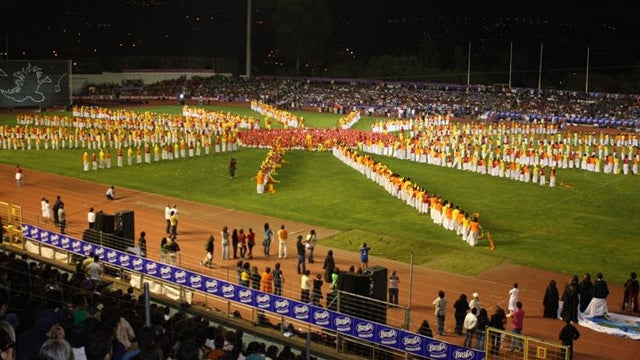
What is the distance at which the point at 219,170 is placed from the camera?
120 ft

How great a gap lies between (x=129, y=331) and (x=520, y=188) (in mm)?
26445

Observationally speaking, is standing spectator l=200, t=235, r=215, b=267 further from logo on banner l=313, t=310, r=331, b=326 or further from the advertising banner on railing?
logo on banner l=313, t=310, r=331, b=326

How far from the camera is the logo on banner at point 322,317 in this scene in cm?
1420

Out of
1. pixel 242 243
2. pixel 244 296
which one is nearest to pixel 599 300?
pixel 244 296

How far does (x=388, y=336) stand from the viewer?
527 inches

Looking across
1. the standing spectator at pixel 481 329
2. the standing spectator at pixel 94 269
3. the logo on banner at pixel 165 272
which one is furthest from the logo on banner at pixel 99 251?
the standing spectator at pixel 481 329

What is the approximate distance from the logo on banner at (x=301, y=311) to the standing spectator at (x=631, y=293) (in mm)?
7999

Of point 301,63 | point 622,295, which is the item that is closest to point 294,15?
point 301,63

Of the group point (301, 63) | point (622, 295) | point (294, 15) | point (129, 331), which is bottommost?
point (622, 295)

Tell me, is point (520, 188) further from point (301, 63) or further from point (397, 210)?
point (301, 63)

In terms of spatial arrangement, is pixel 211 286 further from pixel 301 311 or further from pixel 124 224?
pixel 124 224

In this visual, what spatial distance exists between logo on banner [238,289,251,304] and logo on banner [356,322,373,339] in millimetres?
2921

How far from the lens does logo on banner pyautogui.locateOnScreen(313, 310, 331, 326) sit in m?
14.2

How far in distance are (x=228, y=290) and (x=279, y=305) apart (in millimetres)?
1543
